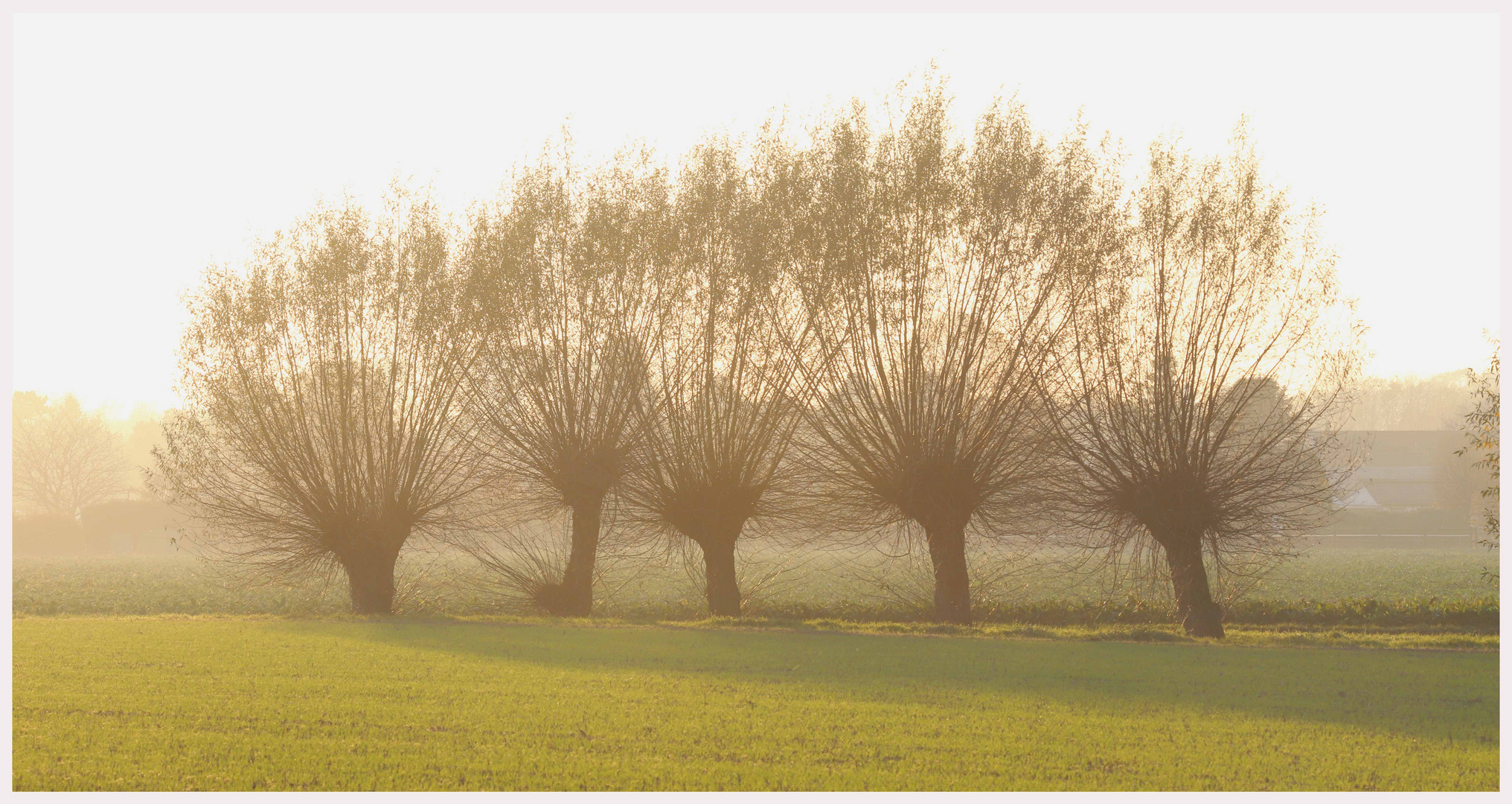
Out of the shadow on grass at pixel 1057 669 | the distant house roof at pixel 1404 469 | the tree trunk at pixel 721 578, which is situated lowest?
the shadow on grass at pixel 1057 669

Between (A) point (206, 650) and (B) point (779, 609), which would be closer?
(A) point (206, 650)

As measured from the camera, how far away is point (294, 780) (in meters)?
9.30

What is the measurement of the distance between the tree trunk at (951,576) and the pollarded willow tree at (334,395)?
11.2m

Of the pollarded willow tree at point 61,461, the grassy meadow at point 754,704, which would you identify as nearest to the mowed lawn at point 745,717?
the grassy meadow at point 754,704

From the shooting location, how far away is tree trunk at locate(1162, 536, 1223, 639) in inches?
888

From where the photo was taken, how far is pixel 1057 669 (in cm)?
1566

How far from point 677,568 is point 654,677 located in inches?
1262

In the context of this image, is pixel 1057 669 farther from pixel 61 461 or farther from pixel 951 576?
pixel 61 461

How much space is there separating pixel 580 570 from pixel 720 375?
19.6 ft

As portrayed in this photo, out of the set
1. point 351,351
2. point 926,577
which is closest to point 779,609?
point 926,577

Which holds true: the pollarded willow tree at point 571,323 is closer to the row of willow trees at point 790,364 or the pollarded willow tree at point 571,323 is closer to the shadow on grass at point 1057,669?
the row of willow trees at point 790,364

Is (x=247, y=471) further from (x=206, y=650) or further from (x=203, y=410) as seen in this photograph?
(x=206, y=650)

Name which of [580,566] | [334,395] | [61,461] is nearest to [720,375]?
[580,566]

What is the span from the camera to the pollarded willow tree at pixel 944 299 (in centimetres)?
2250
